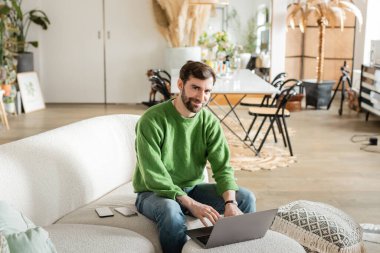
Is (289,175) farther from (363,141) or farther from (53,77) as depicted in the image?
(53,77)

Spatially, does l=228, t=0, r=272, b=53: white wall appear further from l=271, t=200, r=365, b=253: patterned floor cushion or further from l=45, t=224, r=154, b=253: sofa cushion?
l=45, t=224, r=154, b=253: sofa cushion

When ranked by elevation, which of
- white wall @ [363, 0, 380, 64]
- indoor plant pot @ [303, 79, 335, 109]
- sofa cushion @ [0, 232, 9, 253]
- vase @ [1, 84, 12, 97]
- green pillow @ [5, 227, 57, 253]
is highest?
white wall @ [363, 0, 380, 64]

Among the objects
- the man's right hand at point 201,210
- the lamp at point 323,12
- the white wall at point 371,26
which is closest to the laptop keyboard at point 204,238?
the man's right hand at point 201,210

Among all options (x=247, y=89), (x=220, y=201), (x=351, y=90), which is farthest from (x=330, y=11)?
(x=220, y=201)

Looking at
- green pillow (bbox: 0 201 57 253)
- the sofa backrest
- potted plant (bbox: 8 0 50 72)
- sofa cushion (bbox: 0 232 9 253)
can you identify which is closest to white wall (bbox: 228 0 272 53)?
potted plant (bbox: 8 0 50 72)

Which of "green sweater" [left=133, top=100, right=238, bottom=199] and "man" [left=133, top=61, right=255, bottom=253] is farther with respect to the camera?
"green sweater" [left=133, top=100, right=238, bottom=199]

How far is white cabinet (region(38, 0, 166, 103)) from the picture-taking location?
9.11m

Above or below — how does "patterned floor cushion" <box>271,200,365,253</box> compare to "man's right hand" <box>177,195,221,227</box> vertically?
below

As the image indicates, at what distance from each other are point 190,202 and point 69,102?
7174 mm

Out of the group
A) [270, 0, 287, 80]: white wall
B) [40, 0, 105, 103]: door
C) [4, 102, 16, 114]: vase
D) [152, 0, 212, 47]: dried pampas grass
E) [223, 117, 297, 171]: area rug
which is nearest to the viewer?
[223, 117, 297, 171]: area rug

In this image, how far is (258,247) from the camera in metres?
2.21

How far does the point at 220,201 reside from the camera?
2738mm

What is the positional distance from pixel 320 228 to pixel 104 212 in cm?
108

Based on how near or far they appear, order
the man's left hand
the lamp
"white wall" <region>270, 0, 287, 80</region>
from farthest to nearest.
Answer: "white wall" <region>270, 0, 287, 80</region>, the lamp, the man's left hand
